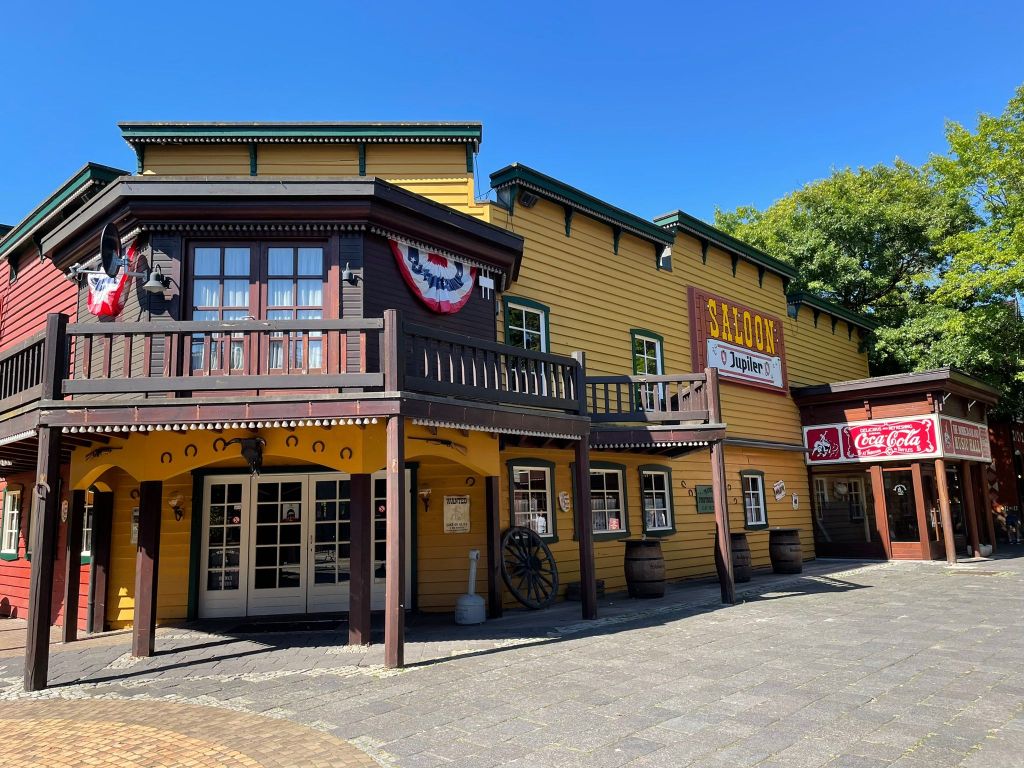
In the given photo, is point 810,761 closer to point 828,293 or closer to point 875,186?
point 828,293

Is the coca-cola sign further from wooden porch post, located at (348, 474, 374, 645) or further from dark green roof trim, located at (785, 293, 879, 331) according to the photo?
wooden porch post, located at (348, 474, 374, 645)

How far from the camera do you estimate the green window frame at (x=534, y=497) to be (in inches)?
459

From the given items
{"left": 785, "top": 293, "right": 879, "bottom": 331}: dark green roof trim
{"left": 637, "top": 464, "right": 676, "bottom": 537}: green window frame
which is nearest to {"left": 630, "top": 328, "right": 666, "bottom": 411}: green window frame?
{"left": 637, "top": 464, "right": 676, "bottom": 537}: green window frame

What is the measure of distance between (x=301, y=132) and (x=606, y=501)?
27.6 feet

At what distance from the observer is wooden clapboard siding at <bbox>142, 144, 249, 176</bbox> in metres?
11.2

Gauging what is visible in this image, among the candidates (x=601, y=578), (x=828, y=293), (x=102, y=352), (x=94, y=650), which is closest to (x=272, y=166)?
(x=102, y=352)

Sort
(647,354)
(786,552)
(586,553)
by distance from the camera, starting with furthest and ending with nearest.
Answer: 1. (647,354)
2. (786,552)
3. (586,553)

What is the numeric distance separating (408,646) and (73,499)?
218 inches

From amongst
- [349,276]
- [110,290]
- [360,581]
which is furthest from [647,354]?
[110,290]

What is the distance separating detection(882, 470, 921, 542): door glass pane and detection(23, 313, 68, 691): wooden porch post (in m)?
17.2

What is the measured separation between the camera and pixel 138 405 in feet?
23.7

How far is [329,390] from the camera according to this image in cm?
867

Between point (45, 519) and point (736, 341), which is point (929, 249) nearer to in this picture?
point (736, 341)

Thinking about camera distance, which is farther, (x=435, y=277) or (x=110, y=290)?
(x=435, y=277)
